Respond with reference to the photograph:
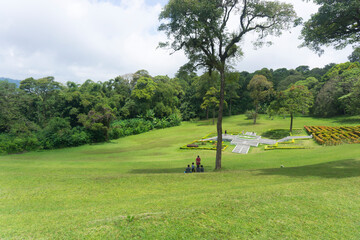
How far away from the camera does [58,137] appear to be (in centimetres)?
3109

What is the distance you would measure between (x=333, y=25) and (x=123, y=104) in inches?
2001

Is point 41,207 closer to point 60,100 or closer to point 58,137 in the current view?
point 58,137

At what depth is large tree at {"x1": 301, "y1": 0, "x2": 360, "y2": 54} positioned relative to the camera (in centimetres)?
1027

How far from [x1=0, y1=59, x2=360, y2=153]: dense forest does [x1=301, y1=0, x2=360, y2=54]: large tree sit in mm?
5504

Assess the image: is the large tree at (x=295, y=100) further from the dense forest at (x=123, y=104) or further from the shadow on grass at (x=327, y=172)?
the shadow on grass at (x=327, y=172)

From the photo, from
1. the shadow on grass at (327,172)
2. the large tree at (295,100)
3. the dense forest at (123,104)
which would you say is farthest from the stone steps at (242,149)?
the large tree at (295,100)

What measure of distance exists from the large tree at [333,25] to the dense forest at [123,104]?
5.50 meters

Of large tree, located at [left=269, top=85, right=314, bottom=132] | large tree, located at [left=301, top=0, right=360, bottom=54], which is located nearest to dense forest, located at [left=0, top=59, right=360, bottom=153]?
large tree, located at [left=269, top=85, right=314, bottom=132]

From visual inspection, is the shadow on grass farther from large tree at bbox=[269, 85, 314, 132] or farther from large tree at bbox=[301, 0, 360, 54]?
large tree at bbox=[269, 85, 314, 132]

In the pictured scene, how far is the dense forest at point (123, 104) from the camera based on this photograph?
94.9 feet

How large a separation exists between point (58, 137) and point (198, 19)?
28587mm

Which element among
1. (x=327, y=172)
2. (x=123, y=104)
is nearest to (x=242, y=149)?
(x=327, y=172)

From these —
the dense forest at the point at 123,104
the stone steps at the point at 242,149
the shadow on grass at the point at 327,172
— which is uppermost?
the dense forest at the point at 123,104

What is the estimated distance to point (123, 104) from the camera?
5584 centimetres
